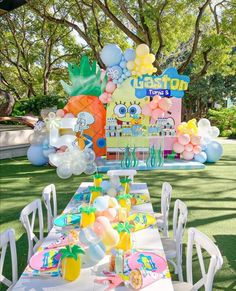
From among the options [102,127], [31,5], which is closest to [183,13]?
[31,5]

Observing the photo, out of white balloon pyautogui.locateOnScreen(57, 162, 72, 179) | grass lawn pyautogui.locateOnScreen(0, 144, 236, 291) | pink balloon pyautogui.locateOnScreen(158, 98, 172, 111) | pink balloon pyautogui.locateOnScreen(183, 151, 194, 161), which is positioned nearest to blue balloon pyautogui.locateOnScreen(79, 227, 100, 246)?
grass lawn pyautogui.locateOnScreen(0, 144, 236, 291)

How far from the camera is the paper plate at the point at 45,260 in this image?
2.35 meters

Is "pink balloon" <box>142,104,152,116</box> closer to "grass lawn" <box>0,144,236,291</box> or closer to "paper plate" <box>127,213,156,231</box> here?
"grass lawn" <box>0,144,236,291</box>

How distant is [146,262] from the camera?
2.38 metres

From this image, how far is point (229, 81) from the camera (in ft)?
83.4

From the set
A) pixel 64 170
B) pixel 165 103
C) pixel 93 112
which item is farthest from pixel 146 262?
pixel 93 112

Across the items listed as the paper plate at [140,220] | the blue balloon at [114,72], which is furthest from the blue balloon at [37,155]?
the paper plate at [140,220]

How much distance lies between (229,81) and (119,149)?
58.6ft

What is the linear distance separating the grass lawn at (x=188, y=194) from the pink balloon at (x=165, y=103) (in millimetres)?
1698

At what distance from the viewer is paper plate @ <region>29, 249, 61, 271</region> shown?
2.35m

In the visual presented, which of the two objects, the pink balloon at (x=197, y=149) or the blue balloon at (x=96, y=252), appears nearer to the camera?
the blue balloon at (x=96, y=252)

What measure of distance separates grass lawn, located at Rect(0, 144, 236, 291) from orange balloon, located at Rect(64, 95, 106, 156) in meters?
1.47

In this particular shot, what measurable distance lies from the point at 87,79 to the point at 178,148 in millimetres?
3113

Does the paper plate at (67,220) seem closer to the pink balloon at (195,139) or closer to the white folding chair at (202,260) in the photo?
the white folding chair at (202,260)
